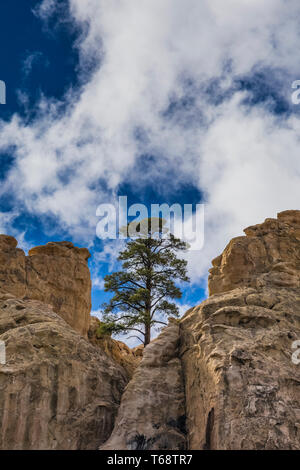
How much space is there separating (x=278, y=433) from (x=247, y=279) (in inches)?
395

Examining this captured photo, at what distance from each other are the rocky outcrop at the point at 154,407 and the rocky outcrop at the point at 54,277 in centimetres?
1468

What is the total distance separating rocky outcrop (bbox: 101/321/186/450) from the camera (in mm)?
11539

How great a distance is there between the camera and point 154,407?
12609 mm

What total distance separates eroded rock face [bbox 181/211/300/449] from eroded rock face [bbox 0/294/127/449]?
312 cm

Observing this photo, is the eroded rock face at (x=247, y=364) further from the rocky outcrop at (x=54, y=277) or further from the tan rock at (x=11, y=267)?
the rocky outcrop at (x=54, y=277)

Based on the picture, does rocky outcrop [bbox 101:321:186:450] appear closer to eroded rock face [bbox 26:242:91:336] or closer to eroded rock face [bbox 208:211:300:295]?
eroded rock face [bbox 208:211:300:295]

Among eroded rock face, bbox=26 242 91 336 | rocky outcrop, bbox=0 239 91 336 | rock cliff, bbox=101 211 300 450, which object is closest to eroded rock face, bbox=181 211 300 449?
rock cliff, bbox=101 211 300 450

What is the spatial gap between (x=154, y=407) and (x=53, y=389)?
3435mm

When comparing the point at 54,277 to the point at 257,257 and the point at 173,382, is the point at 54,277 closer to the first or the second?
the point at 257,257

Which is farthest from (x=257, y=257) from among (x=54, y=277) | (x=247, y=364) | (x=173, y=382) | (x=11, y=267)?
(x=54, y=277)

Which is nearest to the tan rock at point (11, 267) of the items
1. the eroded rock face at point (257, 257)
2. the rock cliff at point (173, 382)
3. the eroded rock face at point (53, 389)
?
the rock cliff at point (173, 382)

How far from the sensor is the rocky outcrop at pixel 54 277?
87.4 feet
